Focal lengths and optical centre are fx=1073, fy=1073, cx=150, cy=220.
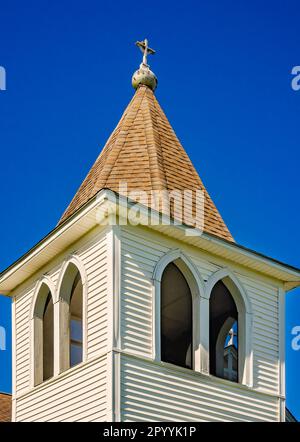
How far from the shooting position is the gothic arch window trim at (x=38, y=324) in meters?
20.1

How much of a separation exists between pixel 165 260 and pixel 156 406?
2654 millimetres

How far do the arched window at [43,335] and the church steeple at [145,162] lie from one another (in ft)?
5.15

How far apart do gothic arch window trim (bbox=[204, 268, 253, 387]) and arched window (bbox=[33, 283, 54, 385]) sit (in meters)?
3.08

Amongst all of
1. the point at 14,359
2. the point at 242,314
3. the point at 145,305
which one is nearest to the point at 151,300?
the point at 145,305

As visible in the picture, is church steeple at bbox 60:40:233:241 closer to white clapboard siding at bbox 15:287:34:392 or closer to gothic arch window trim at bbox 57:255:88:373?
gothic arch window trim at bbox 57:255:88:373

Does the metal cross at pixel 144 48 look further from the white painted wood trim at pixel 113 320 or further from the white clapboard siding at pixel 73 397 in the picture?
the white clapboard siding at pixel 73 397

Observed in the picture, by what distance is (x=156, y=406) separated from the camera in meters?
18.0

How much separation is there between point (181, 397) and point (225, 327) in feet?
7.14

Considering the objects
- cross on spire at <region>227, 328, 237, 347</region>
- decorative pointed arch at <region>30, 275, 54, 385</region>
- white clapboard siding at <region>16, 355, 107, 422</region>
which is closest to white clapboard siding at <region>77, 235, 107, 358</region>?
white clapboard siding at <region>16, 355, 107, 422</region>

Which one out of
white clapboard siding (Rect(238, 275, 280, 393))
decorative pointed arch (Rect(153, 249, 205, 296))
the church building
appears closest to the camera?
the church building

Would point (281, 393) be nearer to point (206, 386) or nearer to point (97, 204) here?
point (206, 386)

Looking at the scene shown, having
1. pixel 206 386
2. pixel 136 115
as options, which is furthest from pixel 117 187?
pixel 206 386

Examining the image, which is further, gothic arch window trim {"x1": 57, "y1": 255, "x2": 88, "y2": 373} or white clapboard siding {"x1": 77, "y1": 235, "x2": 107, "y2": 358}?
gothic arch window trim {"x1": 57, "y1": 255, "x2": 88, "y2": 373}

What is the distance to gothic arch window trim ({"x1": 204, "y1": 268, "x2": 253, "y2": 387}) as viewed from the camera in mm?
19734
